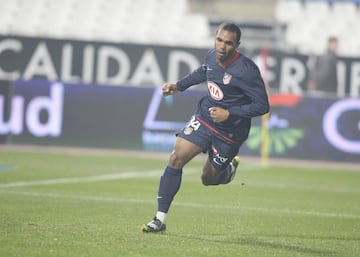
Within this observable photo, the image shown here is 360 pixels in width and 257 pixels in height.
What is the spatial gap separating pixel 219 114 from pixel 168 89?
3.24 feet

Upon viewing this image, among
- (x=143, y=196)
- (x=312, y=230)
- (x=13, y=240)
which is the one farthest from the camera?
(x=143, y=196)

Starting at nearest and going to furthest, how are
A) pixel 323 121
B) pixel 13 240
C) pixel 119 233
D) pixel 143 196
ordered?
pixel 13 240
pixel 119 233
pixel 143 196
pixel 323 121

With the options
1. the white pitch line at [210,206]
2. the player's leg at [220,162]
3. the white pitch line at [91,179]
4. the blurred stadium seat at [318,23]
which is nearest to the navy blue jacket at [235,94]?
the player's leg at [220,162]

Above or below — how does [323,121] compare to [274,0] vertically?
below

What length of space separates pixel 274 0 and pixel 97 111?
10.9 m

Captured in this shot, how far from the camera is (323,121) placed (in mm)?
21016

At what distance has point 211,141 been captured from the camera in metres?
9.12

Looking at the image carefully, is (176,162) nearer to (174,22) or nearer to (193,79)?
(193,79)

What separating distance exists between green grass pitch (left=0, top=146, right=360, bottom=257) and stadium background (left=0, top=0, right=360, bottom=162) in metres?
1.61

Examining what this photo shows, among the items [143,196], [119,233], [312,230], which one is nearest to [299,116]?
[143,196]

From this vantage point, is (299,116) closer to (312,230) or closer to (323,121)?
(323,121)

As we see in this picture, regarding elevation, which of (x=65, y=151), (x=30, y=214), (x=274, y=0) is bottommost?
(x=65, y=151)

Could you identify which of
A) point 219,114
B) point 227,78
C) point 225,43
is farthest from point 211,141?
point 225,43

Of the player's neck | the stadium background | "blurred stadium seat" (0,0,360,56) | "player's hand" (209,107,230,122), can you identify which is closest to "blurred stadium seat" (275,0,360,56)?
"blurred stadium seat" (0,0,360,56)
